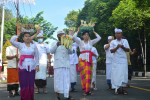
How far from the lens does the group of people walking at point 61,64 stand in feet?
25.6

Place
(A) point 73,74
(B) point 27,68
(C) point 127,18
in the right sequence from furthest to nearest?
(C) point 127,18 < (A) point 73,74 < (B) point 27,68

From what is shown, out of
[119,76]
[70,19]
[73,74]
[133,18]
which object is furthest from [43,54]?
[70,19]

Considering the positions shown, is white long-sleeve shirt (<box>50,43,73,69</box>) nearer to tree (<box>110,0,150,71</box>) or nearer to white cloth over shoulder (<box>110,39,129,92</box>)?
white cloth over shoulder (<box>110,39,129,92</box>)

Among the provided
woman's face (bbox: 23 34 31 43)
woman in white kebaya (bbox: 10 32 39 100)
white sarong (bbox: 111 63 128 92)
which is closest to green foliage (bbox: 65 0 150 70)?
white sarong (bbox: 111 63 128 92)

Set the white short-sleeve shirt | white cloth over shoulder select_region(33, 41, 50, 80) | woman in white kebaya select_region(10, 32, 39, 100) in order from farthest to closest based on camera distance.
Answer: white cloth over shoulder select_region(33, 41, 50, 80), the white short-sleeve shirt, woman in white kebaya select_region(10, 32, 39, 100)

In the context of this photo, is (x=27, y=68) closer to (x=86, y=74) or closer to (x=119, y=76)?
(x=86, y=74)

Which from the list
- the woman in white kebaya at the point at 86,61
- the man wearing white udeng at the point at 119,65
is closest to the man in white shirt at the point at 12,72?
the woman in white kebaya at the point at 86,61

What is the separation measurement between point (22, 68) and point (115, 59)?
3730mm

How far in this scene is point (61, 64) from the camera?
8.84 meters

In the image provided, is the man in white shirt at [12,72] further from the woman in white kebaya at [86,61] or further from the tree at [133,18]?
the tree at [133,18]

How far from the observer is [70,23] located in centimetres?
9606

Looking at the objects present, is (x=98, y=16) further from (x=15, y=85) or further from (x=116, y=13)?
(x=15, y=85)

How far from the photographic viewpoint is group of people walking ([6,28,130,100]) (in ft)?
25.6

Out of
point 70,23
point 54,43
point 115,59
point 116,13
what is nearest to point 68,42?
point 54,43
